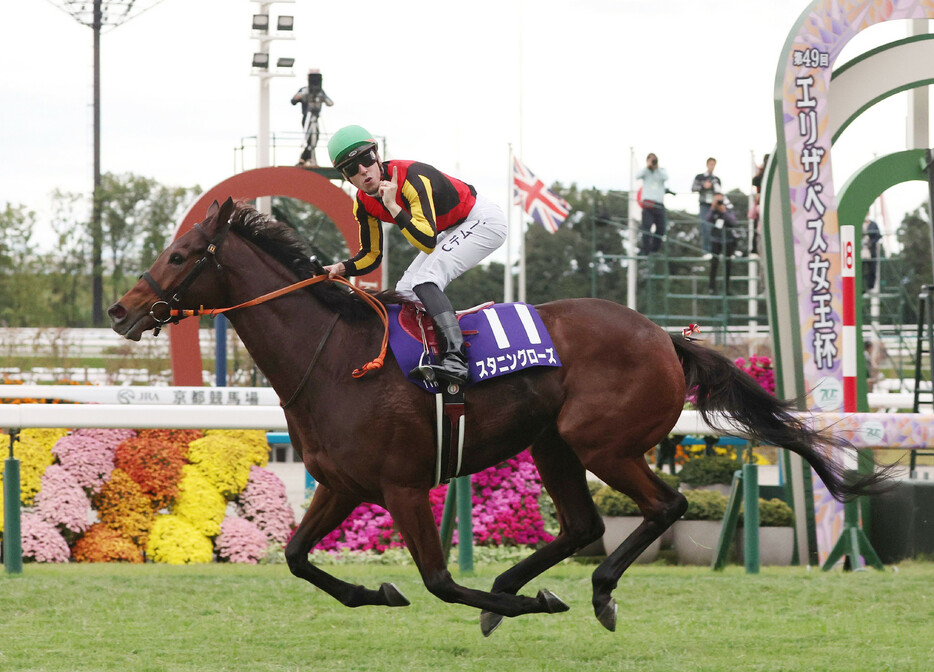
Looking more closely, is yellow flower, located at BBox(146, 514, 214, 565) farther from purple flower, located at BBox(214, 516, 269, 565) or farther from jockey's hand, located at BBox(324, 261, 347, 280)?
jockey's hand, located at BBox(324, 261, 347, 280)

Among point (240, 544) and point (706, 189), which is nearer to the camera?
point (240, 544)

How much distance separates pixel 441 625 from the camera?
5078mm

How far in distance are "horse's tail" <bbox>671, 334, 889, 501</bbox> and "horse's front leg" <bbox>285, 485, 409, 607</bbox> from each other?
1530mm

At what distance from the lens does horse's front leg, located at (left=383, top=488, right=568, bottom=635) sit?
13.8 feet

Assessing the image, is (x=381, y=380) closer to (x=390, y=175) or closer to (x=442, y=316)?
(x=442, y=316)

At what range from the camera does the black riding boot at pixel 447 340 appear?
4270mm

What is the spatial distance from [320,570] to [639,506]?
1.30 meters

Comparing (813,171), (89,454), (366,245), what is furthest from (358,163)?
(813,171)

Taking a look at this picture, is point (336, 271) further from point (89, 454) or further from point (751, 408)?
point (89, 454)

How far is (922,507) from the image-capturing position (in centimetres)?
694

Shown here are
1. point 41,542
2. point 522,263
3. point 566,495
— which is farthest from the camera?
point 522,263

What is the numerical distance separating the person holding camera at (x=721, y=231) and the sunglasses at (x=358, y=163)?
32.6 ft

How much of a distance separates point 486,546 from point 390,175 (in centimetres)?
326

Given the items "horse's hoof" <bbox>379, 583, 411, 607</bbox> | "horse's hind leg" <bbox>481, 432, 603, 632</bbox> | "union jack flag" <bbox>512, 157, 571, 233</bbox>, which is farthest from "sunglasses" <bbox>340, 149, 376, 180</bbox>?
"union jack flag" <bbox>512, 157, 571, 233</bbox>
